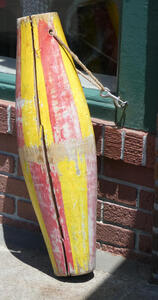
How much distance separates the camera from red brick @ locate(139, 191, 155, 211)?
3047 mm

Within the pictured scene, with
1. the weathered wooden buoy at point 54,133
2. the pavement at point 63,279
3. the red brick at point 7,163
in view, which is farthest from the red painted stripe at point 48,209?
the red brick at point 7,163

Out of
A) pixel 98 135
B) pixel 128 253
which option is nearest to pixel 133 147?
pixel 98 135

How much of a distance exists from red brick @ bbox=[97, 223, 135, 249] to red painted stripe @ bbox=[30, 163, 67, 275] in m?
0.39

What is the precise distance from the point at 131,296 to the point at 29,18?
140 centimetres

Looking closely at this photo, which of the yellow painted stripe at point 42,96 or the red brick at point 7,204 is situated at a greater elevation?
the yellow painted stripe at point 42,96

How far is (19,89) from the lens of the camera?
2.83m

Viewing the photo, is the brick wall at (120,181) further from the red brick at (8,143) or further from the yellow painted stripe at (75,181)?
the yellow painted stripe at (75,181)

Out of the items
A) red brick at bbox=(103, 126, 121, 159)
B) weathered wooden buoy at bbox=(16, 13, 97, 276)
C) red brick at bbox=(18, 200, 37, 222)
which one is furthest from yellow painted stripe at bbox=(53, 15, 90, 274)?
red brick at bbox=(18, 200, 37, 222)

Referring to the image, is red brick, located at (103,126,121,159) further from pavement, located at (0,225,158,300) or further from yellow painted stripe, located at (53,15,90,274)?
pavement, located at (0,225,158,300)

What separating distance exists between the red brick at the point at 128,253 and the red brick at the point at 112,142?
53 centimetres

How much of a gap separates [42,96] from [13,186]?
87 cm

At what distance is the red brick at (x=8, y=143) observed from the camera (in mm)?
3367

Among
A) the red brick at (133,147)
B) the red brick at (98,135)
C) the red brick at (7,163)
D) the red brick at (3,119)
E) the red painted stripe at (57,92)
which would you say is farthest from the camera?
the red brick at (7,163)

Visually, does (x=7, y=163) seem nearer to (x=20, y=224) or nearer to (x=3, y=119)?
(x=3, y=119)
